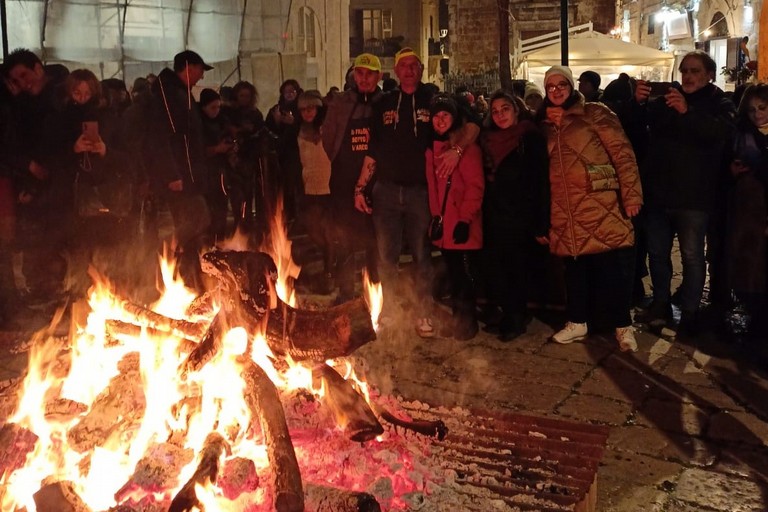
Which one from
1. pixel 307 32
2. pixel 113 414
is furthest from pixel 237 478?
pixel 307 32

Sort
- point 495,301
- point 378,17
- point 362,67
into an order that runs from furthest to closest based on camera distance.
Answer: point 378,17, point 495,301, point 362,67

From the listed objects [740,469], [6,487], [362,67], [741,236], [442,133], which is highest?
[362,67]

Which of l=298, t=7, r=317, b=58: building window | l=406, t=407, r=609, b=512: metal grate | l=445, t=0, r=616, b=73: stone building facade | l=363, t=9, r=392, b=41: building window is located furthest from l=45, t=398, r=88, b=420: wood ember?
l=363, t=9, r=392, b=41: building window

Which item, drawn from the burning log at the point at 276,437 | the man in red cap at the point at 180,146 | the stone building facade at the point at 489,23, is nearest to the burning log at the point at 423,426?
the burning log at the point at 276,437

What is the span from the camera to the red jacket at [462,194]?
5.89m

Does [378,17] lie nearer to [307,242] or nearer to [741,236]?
[307,242]

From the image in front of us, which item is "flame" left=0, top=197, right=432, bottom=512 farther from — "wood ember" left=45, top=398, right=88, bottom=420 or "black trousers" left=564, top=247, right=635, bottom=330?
"black trousers" left=564, top=247, right=635, bottom=330

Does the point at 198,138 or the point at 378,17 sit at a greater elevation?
the point at 378,17

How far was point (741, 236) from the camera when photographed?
19.0 ft

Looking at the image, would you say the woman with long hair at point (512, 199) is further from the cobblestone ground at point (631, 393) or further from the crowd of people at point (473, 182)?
the cobblestone ground at point (631, 393)

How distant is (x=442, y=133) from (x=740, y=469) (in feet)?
10.4

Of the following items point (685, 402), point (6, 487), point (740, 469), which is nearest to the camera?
point (6, 487)

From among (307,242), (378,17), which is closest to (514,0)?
(378,17)

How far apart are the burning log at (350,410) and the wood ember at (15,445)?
1367mm
